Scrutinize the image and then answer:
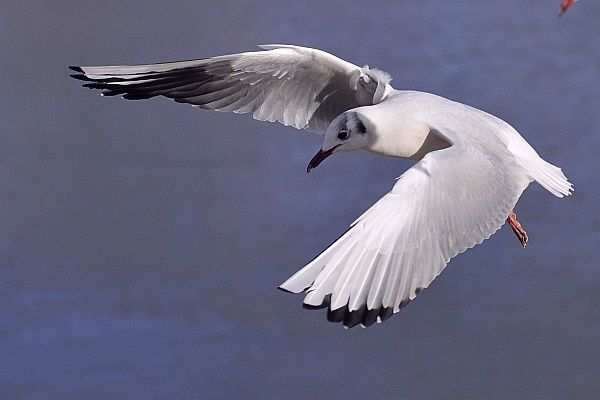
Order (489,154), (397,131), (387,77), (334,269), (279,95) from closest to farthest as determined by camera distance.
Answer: (334,269) → (489,154) → (397,131) → (387,77) → (279,95)

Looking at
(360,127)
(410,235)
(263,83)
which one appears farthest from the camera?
(263,83)

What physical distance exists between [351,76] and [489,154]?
68 centimetres

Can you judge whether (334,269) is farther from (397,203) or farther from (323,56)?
(323,56)

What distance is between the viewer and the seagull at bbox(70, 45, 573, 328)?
7.30 feet

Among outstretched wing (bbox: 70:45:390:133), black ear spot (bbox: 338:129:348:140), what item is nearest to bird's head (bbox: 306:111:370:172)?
black ear spot (bbox: 338:129:348:140)

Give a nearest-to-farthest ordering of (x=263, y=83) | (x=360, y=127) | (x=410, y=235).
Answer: (x=410, y=235) < (x=360, y=127) < (x=263, y=83)

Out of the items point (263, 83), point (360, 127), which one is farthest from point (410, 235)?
point (263, 83)

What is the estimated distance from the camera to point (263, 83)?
10.6 feet

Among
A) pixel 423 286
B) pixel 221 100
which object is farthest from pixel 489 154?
pixel 221 100

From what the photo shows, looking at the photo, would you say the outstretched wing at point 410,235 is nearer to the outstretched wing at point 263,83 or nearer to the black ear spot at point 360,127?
the black ear spot at point 360,127

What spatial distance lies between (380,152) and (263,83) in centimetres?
53

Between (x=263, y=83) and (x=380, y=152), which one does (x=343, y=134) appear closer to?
(x=380, y=152)

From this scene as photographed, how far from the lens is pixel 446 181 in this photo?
2.37 metres

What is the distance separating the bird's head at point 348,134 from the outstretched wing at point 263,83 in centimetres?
25
